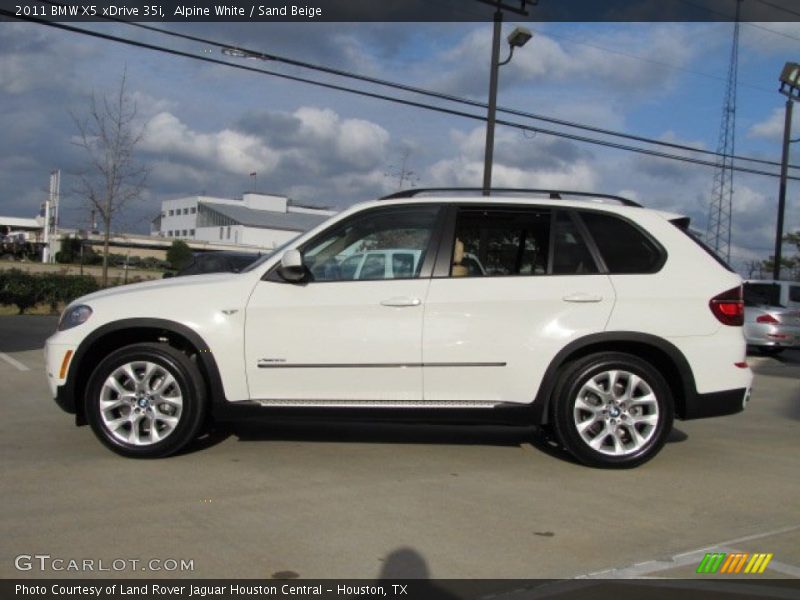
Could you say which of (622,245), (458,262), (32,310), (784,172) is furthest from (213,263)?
(784,172)

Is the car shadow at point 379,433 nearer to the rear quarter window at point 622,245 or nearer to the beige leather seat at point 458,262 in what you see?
the beige leather seat at point 458,262

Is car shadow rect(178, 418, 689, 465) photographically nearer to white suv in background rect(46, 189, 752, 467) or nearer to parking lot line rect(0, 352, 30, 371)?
white suv in background rect(46, 189, 752, 467)

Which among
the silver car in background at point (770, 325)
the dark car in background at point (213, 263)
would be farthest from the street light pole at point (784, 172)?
the dark car in background at point (213, 263)

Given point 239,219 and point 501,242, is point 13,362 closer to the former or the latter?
point 501,242

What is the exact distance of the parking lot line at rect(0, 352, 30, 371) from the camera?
1052cm

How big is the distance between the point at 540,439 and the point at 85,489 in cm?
360

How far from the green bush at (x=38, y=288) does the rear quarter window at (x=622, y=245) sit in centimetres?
1925

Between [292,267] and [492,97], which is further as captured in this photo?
[492,97]

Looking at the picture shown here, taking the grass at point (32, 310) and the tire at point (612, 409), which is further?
the grass at point (32, 310)

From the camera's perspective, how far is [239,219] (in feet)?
237

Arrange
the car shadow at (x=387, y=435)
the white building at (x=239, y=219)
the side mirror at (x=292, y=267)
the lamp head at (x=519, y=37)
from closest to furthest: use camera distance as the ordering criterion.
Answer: the side mirror at (x=292, y=267) → the car shadow at (x=387, y=435) → the lamp head at (x=519, y=37) → the white building at (x=239, y=219)

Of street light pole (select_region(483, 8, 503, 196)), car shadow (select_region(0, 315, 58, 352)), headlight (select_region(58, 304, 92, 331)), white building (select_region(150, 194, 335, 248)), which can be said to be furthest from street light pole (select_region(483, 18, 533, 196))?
white building (select_region(150, 194, 335, 248))

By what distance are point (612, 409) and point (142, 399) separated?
3.26m

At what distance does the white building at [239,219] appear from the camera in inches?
2765
